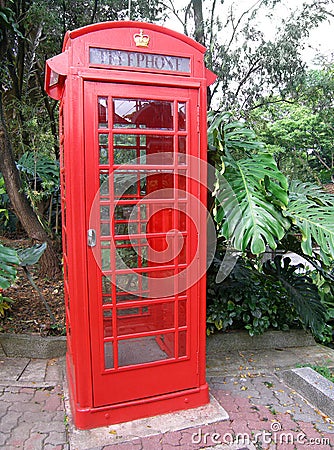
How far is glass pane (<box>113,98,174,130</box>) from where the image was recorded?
2.24 m

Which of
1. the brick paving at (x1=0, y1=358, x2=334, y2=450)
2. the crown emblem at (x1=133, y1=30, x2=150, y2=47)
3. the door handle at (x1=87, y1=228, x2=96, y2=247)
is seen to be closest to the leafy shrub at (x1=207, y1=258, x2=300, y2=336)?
the brick paving at (x1=0, y1=358, x2=334, y2=450)

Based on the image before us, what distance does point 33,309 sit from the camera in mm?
3752

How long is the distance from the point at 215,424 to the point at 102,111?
202cm

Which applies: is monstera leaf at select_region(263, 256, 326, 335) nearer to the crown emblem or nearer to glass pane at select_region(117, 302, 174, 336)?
glass pane at select_region(117, 302, 174, 336)

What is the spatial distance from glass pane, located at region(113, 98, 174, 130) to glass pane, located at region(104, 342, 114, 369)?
4.41 ft

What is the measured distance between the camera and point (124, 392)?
7.70 ft

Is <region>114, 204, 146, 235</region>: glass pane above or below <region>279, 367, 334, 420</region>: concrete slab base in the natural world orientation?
above

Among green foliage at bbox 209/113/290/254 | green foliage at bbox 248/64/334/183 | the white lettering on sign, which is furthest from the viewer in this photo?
green foliage at bbox 248/64/334/183

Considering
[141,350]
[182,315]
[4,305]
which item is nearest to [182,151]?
[182,315]

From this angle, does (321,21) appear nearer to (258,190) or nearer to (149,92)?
(258,190)

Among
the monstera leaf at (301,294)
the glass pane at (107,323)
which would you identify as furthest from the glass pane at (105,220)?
the monstera leaf at (301,294)

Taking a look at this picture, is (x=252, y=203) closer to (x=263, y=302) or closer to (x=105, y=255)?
(x=105, y=255)

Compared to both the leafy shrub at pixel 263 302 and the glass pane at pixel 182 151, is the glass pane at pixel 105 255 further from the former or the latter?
the leafy shrub at pixel 263 302

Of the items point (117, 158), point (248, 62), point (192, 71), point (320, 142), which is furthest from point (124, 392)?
point (320, 142)
